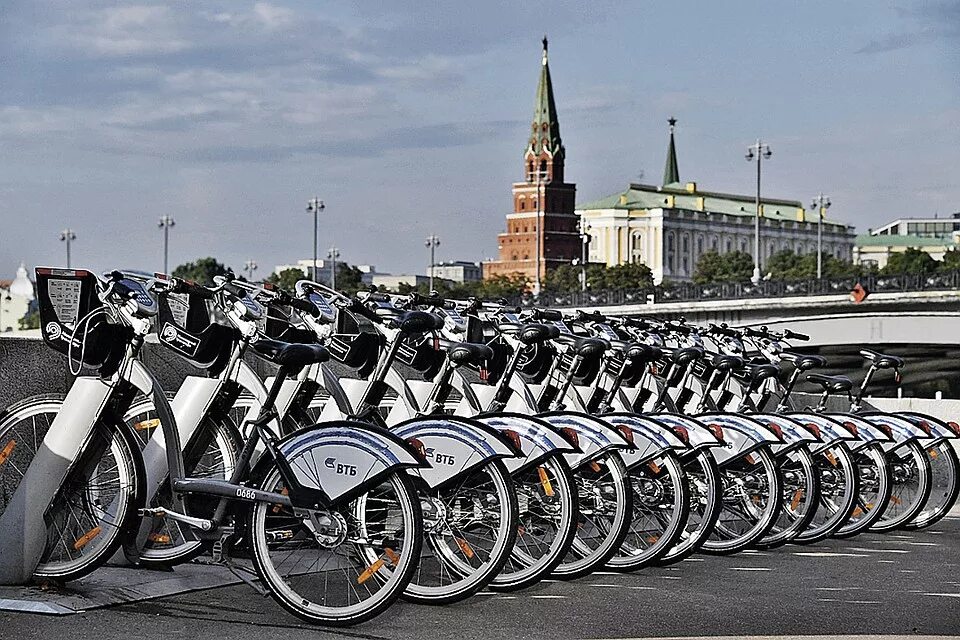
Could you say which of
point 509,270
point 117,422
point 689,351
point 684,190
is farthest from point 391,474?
point 684,190

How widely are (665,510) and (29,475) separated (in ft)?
9.42

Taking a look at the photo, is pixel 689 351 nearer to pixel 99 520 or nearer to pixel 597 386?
pixel 597 386

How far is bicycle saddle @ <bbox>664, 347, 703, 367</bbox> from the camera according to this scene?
902 centimetres

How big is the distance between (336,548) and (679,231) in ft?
527

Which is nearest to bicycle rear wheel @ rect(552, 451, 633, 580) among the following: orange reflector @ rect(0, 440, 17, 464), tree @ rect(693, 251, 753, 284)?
orange reflector @ rect(0, 440, 17, 464)

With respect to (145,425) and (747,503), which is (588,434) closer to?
(747,503)

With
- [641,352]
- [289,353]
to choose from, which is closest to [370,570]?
[289,353]

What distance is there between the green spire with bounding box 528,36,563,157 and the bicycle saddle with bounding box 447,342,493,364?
151 meters

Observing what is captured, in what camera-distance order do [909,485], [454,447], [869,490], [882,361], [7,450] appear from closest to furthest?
[454,447], [7,450], [869,490], [909,485], [882,361]

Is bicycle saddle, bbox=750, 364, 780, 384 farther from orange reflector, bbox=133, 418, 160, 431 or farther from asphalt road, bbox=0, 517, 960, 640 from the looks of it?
orange reflector, bbox=133, 418, 160, 431

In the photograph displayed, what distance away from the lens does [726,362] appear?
9.42m

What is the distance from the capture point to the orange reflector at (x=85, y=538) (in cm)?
600

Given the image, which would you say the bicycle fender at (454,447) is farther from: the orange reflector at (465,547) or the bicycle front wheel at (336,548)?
the bicycle front wheel at (336,548)

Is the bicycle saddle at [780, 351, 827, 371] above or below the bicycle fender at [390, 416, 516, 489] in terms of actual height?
above
